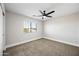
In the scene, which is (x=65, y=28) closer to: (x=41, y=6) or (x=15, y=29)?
(x=41, y=6)

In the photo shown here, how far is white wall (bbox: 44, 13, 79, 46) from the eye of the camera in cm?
408

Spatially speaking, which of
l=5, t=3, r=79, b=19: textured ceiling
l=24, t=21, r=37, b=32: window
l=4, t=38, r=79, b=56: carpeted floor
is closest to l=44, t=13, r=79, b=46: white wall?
l=4, t=38, r=79, b=56: carpeted floor

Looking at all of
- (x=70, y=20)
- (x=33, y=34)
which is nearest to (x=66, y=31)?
(x=70, y=20)

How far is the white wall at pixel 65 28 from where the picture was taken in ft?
13.4

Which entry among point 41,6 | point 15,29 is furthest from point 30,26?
point 41,6

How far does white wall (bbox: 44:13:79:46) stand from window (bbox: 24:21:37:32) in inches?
61.3

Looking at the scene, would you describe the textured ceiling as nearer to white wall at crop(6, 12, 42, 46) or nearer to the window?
white wall at crop(6, 12, 42, 46)

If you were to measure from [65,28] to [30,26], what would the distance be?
3104 mm

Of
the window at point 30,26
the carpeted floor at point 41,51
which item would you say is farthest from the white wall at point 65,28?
the window at point 30,26

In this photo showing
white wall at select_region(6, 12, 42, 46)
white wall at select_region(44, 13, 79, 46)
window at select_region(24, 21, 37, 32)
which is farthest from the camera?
window at select_region(24, 21, 37, 32)

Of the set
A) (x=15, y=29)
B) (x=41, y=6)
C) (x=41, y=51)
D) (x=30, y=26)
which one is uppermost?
(x=41, y=6)

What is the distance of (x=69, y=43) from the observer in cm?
445

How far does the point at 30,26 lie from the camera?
5.49 m

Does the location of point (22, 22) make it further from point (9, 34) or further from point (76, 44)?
point (76, 44)
